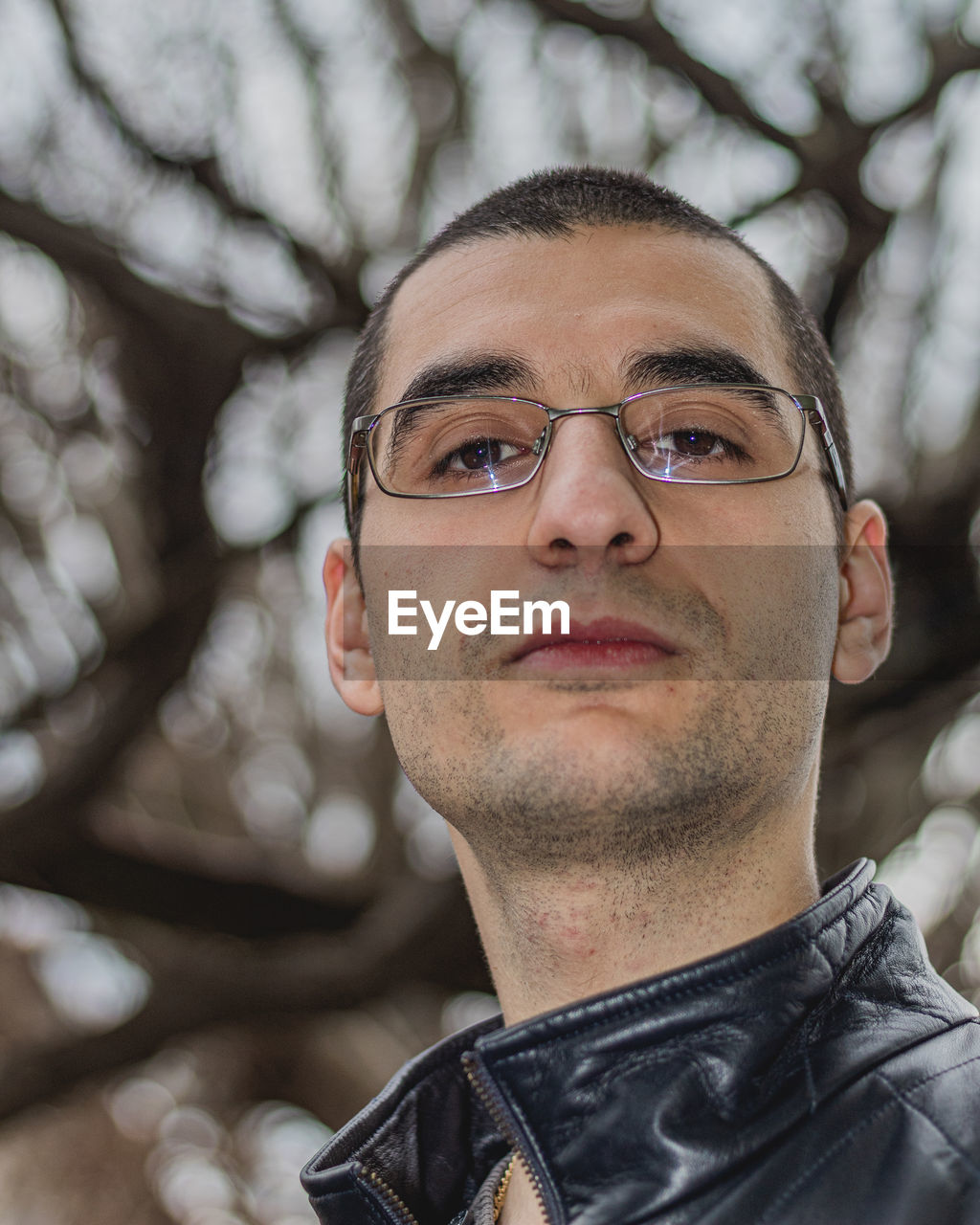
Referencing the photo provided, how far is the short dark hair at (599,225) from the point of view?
1.70m

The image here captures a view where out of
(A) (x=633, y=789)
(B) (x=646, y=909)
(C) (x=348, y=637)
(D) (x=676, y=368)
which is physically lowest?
(B) (x=646, y=909)

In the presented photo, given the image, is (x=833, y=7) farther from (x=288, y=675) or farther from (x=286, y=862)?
(x=286, y=862)

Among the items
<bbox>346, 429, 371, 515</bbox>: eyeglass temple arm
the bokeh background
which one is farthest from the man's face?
the bokeh background

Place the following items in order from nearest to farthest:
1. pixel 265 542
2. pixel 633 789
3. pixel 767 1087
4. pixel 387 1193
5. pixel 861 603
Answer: pixel 767 1087 → pixel 633 789 → pixel 387 1193 → pixel 861 603 → pixel 265 542

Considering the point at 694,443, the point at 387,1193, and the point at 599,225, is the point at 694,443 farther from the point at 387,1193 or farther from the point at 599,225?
the point at 387,1193

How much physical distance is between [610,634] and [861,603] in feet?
2.01

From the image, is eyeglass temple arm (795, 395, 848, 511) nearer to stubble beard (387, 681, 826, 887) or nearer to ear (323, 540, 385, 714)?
stubble beard (387, 681, 826, 887)

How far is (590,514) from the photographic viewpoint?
1.27 metres

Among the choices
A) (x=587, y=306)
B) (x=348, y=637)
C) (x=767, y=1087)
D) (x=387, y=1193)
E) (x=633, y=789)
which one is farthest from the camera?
(x=348, y=637)

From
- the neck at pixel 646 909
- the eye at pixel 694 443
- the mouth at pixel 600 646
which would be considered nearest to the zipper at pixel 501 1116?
the neck at pixel 646 909

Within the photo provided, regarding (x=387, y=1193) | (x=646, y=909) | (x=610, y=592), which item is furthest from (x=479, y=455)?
(x=387, y=1193)

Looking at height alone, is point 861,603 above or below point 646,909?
above

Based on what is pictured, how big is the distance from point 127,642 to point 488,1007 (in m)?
2.69

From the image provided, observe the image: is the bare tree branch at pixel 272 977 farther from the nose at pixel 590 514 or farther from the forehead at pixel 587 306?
the nose at pixel 590 514
